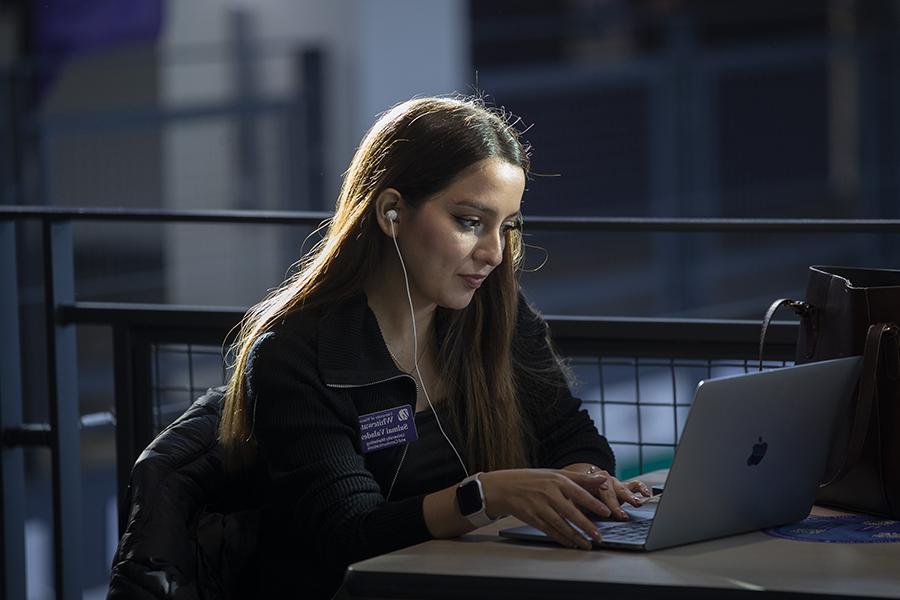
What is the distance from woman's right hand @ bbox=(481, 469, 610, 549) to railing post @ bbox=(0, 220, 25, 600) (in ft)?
4.29

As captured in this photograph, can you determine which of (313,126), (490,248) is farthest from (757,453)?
(313,126)

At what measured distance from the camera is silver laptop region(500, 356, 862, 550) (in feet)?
4.76

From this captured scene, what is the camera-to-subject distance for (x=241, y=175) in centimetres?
718

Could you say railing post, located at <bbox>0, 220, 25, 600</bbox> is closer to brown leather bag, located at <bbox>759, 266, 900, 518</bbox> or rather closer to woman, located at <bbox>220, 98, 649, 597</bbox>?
woman, located at <bbox>220, 98, 649, 597</bbox>

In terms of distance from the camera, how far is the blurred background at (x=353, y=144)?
6.37 m

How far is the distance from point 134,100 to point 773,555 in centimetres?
766

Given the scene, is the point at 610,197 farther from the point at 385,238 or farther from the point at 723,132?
the point at 385,238

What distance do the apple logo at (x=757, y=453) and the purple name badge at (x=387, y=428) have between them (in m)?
0.44

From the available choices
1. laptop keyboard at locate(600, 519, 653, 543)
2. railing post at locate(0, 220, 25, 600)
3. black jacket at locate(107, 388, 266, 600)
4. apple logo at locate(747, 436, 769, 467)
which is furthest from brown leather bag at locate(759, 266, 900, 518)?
railing post at locate(0, 220, 25, 600)

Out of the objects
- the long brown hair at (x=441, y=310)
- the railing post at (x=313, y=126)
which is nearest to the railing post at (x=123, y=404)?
the long brown hair at (x=441, y=310)

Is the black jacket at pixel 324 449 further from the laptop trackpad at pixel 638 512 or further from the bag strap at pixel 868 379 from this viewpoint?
the bag strap at pixel 868 379

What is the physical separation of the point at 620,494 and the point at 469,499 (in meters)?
0.20

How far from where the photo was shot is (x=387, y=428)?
177 cm

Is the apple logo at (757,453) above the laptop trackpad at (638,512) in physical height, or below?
above
